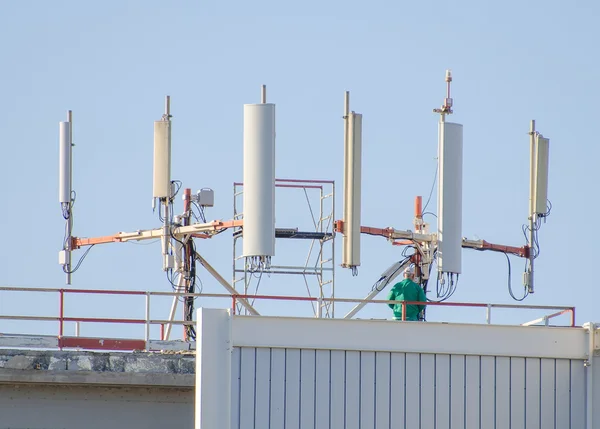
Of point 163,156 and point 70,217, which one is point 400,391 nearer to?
point 163,156

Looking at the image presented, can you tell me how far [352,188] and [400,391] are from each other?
27.5 ft

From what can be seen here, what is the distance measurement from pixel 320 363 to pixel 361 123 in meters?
9.23

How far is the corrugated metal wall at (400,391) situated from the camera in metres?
25.6

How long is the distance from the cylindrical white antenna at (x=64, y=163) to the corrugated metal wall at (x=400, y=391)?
10532 mm

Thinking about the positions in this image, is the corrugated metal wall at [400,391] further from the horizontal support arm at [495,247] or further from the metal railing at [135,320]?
the horizontal support arm at [495,247]

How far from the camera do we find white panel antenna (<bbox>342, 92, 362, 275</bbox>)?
1329 inches

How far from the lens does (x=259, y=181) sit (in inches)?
1222

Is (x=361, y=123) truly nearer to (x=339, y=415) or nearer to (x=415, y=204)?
(x=415, y=204)

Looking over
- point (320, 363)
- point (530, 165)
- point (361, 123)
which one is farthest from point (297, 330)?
point (530, 165)

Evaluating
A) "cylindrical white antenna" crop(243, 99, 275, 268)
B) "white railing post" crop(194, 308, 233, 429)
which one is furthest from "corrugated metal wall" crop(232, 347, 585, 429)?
"cylindrical white antenna" crop(243, 99, 275, 268)

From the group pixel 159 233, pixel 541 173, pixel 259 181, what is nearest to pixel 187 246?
pixel 159 233

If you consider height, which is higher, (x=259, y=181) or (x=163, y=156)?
(x=163, y=156)

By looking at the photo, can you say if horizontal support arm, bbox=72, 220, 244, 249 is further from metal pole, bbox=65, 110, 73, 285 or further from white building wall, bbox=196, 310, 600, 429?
white building wall, bbox=196, 310, 600, 429

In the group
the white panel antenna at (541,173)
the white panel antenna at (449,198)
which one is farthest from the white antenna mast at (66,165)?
the white panel antenna at (541,173)
